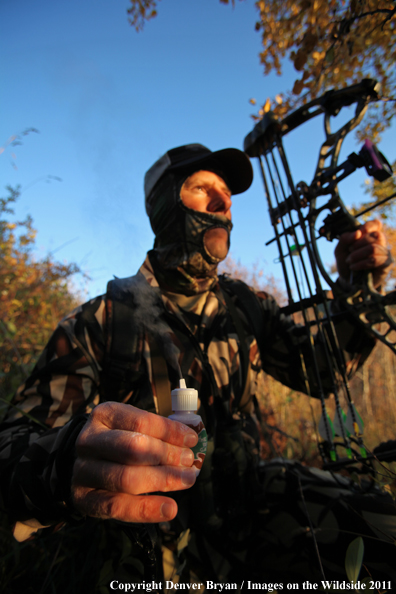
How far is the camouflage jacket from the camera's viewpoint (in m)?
1.12

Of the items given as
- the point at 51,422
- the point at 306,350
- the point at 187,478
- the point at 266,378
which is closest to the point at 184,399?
the point at 187,478

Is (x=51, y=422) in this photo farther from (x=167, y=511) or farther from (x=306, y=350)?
(x=306, y=350)

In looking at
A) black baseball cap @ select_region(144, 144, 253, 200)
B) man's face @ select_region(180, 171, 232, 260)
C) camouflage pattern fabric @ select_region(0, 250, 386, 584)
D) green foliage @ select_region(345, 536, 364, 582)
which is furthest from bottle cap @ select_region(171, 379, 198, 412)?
black baseball cap @ select_region(144, 144, 253, 200)

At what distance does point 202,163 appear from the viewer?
2529 mm

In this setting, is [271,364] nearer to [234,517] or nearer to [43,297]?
[234,517]

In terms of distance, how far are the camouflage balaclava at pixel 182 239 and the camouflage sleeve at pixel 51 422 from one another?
25.6 inches

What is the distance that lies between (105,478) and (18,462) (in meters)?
0.67

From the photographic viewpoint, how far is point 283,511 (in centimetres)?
191

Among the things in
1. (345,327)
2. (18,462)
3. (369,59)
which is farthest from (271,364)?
(369,59)

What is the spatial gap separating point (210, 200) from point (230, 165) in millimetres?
544

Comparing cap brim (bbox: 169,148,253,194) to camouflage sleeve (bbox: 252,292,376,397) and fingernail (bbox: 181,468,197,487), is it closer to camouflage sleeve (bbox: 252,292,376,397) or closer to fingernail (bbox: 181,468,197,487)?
camouflage sleeve (bbox: 252,292,376,397)

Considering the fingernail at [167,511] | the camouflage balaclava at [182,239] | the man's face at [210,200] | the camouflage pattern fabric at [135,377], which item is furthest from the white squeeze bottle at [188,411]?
the man's face at [210,200]

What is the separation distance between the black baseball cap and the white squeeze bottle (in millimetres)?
2173

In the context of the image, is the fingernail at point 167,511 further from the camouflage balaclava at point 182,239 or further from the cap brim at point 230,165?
the cap brim at point 230,165
